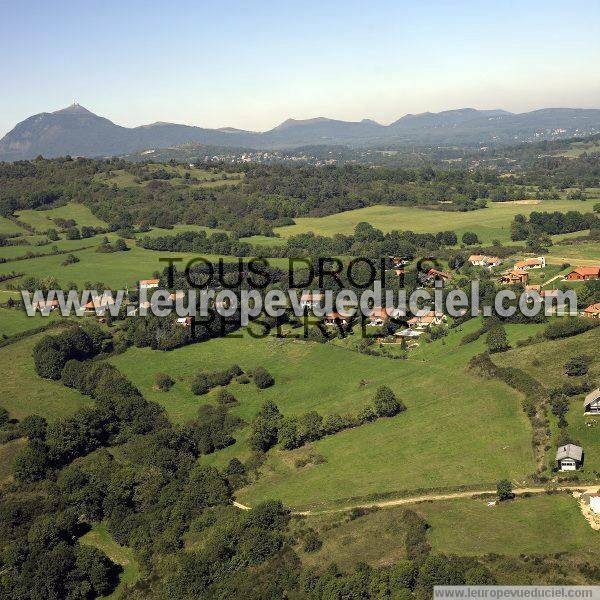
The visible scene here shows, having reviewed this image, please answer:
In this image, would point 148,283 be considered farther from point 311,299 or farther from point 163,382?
point 163,382

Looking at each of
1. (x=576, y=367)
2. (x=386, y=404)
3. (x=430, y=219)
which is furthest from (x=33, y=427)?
(x=430, y=219)

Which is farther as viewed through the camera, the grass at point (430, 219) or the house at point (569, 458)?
the grass at point (430, 219)

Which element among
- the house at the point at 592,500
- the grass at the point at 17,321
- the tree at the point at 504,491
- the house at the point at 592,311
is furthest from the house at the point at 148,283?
the house at the point at 592,500

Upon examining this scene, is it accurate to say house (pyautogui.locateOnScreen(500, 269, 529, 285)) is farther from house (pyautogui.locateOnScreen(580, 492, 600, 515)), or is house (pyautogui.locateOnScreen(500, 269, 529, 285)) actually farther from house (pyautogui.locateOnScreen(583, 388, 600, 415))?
house (pyautogui.locateOnScreen(580, 492, 600, 515))

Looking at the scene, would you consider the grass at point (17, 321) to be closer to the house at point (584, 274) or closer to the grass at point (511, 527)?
the grass at point (511, 527)

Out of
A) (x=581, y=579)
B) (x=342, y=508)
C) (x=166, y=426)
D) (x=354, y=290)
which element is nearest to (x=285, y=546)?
(x=342, y=508)
